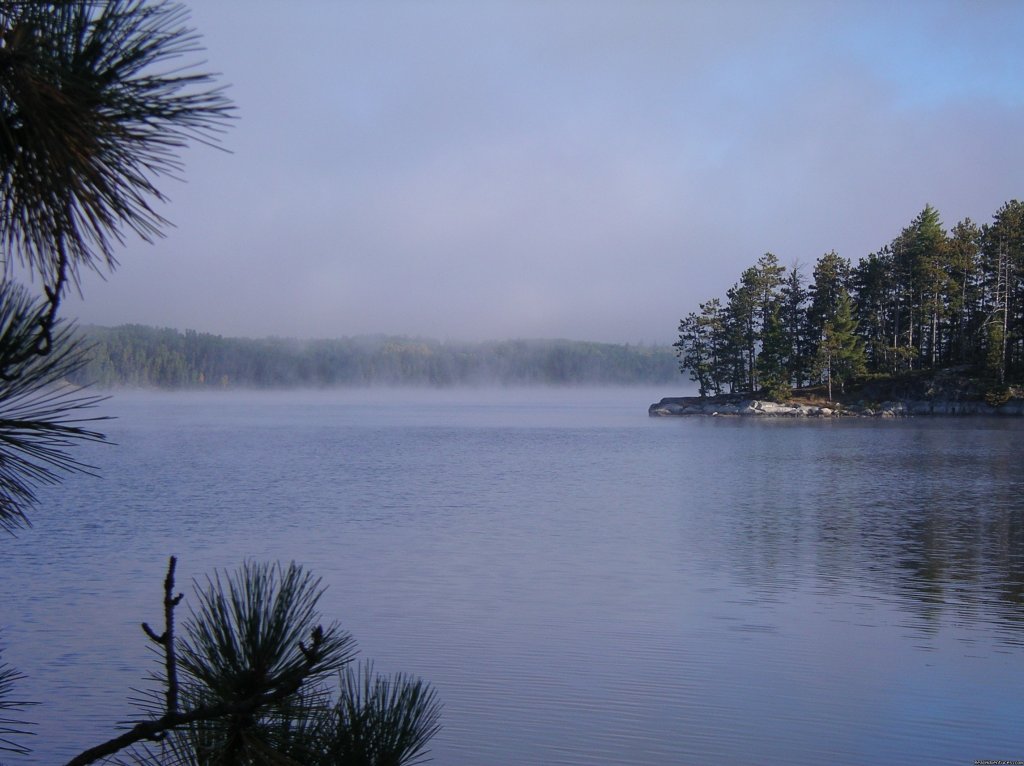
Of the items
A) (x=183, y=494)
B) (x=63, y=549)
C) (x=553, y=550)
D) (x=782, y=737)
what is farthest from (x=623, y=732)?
(x=183, y=494)

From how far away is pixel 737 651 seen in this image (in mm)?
7668

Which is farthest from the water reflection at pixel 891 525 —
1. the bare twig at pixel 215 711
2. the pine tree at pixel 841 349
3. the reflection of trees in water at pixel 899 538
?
the pine tree at pixel 841 349

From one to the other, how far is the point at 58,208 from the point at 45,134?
0.16 m

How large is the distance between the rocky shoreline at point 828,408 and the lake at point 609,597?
23947mm

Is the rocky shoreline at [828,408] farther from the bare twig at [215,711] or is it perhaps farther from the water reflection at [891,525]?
the bare twig at [215,711]

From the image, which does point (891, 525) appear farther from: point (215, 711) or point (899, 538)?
point (215, 711)

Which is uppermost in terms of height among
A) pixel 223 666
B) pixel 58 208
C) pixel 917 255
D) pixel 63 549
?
pixel 917 255

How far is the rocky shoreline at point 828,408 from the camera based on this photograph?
148ft

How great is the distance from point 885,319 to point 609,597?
4923 centimetres

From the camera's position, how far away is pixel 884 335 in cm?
5359

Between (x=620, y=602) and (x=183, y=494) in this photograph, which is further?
(x=183, y=494)

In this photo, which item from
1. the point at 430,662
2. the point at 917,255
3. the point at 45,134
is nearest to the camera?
the point at 45,134

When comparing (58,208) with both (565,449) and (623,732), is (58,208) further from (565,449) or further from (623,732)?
(565,449)

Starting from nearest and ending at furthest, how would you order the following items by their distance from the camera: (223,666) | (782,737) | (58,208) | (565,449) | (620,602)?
(58,208)
(223,666)
(782,737)
(620,602)
(565,449)
